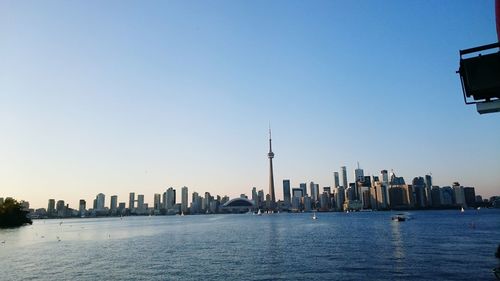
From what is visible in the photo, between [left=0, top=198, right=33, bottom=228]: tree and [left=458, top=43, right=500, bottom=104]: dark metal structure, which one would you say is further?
[left=0, top=198, right=33, bottom=228]: tree

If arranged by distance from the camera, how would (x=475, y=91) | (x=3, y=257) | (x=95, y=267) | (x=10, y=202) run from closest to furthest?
(x=475, y=91) < (x=95, y=267) < (x=3, y=257) < (x=10, y=202)

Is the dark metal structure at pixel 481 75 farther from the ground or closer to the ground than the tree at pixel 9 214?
farther from the ground

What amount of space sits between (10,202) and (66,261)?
164466 mm

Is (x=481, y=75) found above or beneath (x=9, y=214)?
above

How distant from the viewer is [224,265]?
5681 cm

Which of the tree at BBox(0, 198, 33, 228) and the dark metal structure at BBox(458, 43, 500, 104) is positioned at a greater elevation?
the dark metal structure at BBox(458, 43, 500, 104)

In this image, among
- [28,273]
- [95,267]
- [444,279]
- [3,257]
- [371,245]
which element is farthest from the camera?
[371,245]

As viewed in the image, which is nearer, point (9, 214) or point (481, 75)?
point (481, 75)

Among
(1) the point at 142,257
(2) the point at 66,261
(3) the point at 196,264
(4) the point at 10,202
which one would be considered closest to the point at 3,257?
(2) the point at 66,261

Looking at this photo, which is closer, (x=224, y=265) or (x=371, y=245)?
(x=224, y=265)

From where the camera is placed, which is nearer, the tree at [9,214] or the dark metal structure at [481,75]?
the dark metal structure at [481,75]

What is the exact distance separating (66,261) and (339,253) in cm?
5226

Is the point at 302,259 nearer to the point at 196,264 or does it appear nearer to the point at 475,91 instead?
the point at 196,264

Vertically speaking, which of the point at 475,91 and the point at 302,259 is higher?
the point at 475,91
